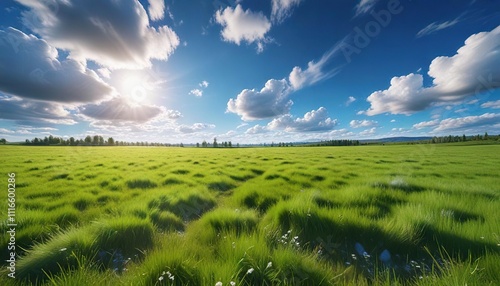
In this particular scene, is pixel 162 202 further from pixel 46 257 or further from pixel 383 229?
pixel 383 229

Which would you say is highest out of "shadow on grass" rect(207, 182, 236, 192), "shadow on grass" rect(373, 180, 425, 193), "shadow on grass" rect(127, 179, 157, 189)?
"shadow on grass" rect(373, 180, 425, 193)

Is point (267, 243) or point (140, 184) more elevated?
point (267, 243)

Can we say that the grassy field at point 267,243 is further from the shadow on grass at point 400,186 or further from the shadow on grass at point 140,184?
the shadow on grass at point 140,184

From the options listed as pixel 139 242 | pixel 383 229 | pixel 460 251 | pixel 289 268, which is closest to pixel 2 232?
pixel 139 242

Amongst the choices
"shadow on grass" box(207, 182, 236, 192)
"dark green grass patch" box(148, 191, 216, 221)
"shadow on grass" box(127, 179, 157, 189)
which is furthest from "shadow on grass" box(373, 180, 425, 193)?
"shadow on grass" box(127, 179, 157, 189)

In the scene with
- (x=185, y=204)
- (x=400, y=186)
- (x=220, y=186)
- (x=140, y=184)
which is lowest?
(x=220, y=186)

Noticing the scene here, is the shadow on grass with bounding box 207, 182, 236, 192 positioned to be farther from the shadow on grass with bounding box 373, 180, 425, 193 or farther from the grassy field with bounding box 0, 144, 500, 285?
the shadow on grass with bounding box 373, 180, 425, 193

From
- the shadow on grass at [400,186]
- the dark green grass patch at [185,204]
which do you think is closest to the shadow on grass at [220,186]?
the dark green grass patch at [185,204]

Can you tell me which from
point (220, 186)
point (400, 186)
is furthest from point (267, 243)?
point (400, 186)

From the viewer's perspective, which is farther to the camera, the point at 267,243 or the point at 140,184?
the point at 140,184

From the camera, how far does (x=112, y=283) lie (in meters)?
2.47

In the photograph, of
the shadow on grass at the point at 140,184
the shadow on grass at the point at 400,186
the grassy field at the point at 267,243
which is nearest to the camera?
the grassy field at the point at 267,243

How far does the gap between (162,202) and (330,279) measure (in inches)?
213

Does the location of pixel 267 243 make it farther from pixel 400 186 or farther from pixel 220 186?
pixel 400 186
